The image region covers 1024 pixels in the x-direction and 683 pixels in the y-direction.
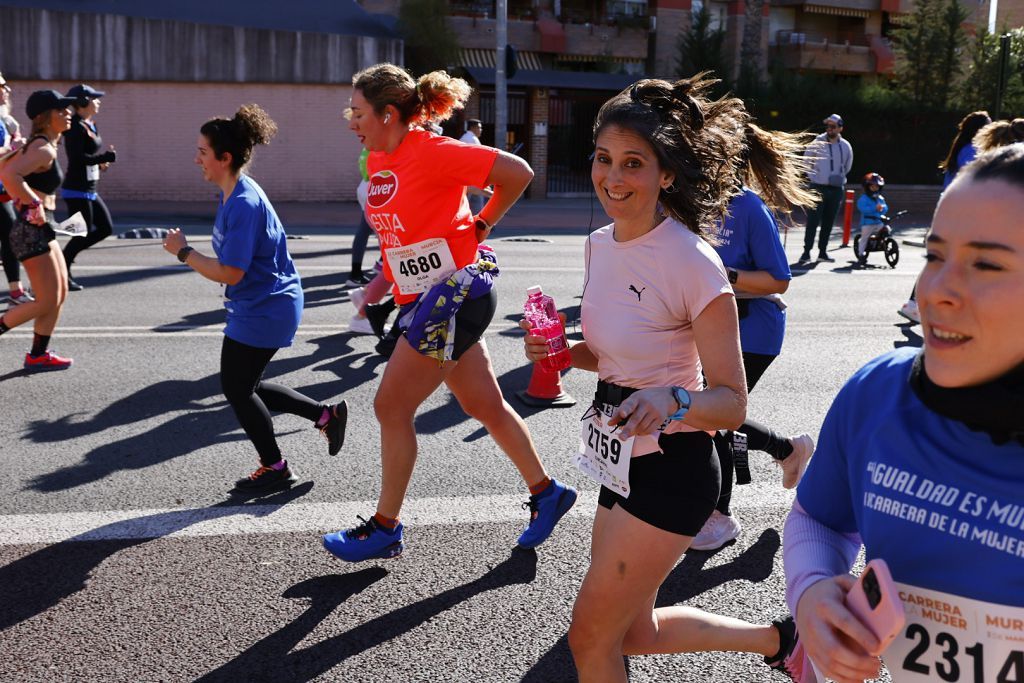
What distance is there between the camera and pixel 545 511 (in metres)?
4.51

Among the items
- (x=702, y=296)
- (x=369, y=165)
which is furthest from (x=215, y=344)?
(x=702, y=296)

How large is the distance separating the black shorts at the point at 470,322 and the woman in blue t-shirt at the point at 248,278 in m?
1.09

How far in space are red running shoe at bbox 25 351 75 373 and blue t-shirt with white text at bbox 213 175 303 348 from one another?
3.35 metres

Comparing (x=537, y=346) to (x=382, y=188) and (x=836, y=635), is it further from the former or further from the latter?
Result: (x=382, y=188)

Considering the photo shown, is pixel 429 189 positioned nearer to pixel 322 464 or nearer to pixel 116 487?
pixel 322 464

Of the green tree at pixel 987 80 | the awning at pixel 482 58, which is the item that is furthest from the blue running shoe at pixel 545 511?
the green tree at pixel 987 80

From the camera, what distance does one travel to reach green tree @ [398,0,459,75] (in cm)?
2923

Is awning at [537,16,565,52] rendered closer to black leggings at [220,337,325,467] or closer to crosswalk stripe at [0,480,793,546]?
black leggings at [220,337,325,467]

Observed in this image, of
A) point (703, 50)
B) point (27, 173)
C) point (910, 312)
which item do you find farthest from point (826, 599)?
point (703, 50)

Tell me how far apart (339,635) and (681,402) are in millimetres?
1883

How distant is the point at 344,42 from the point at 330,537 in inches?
902

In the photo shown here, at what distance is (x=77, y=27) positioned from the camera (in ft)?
78.4

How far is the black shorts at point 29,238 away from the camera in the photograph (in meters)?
7.62

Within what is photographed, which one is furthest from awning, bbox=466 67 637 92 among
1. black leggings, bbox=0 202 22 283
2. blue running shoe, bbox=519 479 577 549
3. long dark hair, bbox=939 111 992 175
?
blue running shoe, bbox=519 479 577 549
